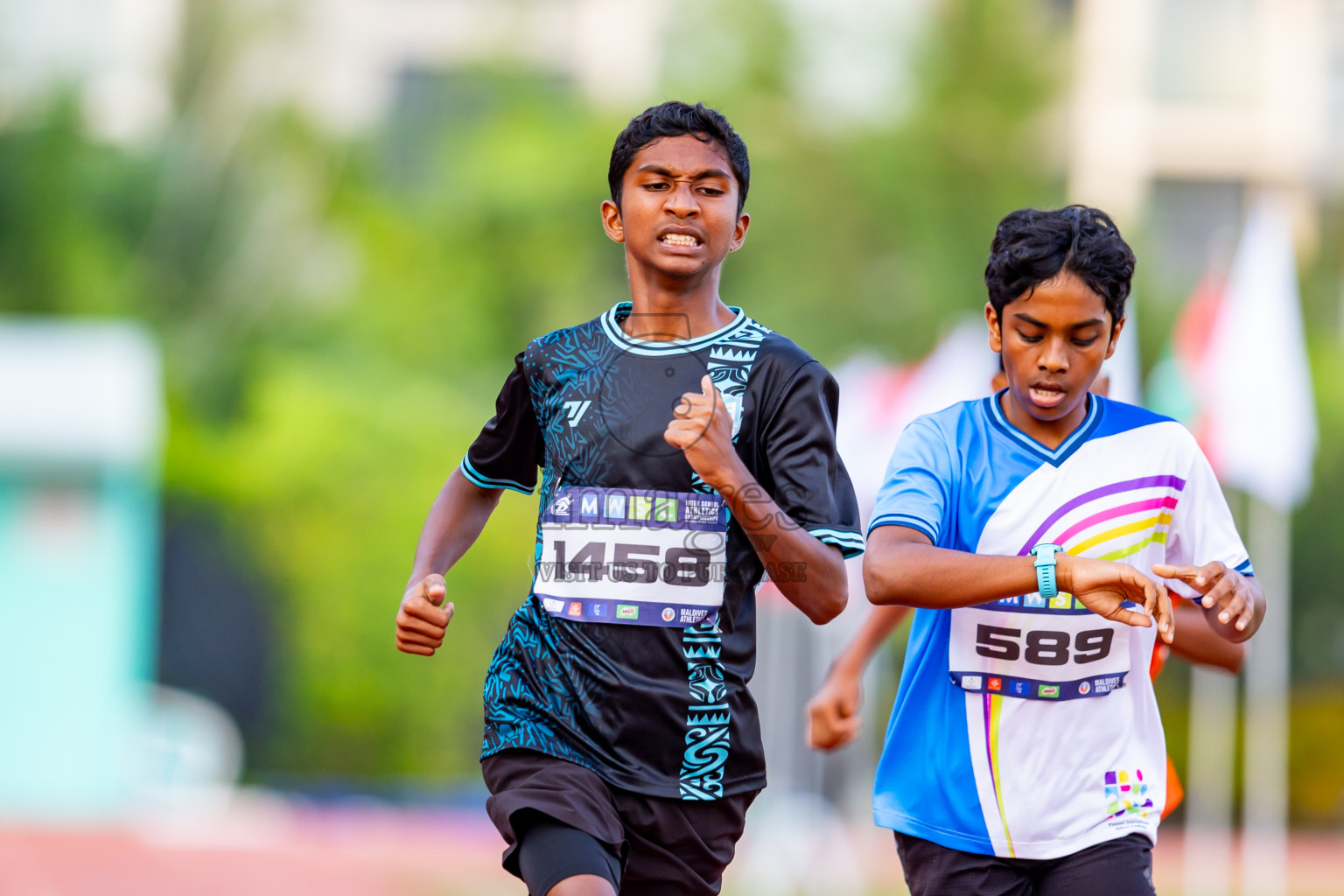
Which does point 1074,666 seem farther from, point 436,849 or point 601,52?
point 601,52

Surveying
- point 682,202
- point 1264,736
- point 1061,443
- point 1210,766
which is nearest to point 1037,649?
point 1061,443

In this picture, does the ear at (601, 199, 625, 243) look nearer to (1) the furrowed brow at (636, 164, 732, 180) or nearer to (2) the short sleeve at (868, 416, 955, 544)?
(1) the furrowed brow at (636, 164, 732, 180)

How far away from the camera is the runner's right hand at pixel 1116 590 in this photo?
2.64m

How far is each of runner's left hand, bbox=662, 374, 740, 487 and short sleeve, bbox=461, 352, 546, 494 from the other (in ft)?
1.94

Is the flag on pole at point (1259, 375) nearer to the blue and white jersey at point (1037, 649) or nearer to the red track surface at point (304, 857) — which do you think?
the red track surface at point (304, 857)

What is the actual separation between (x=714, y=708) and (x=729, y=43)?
22655 mm

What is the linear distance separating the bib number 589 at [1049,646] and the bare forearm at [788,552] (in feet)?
1.13

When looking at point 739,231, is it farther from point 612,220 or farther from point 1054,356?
point 1054,356

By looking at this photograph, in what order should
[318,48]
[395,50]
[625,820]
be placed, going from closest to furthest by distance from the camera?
Answer: [625,820], [318,48], [395,50]

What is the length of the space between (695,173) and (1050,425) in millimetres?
860

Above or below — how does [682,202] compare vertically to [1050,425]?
above

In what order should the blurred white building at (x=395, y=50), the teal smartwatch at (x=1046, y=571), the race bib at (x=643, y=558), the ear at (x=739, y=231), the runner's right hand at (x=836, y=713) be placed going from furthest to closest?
the blurred white building at (x=395, y=50), the runner's right hand at (x=836, y=713), the ear at (x=739, y=231), the race bib at (x=643, y=558), the teal smartwatch at (x=1046, y=571)

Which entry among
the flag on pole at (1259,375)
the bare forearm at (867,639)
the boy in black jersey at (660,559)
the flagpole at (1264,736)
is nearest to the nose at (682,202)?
the boy in black jersey at (660,559)

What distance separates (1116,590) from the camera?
8.81 ft
